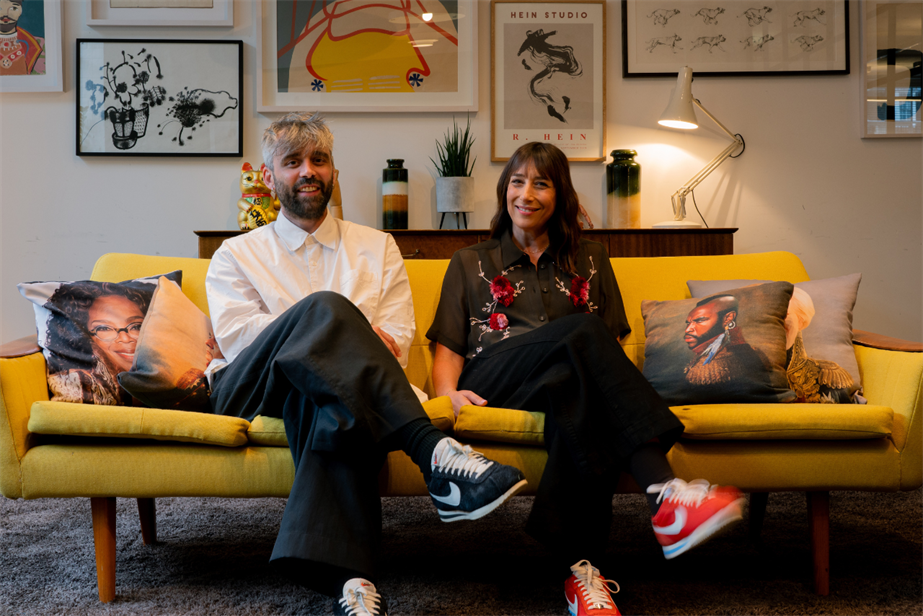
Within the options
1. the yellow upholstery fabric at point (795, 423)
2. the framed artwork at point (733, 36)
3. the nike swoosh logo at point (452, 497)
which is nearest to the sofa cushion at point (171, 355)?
the nike swoosh logo at point (452, 497)

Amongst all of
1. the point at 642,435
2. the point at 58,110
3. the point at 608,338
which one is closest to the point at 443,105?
the point at 58,110

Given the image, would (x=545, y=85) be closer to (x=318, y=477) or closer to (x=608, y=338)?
(x=608, y=338)

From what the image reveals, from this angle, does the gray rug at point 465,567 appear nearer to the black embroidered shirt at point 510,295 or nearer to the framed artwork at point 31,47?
the black embroidered shirt at point 510,295

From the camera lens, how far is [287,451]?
61.7 inches

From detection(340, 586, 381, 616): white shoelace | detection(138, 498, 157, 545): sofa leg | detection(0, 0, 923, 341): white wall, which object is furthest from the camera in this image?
detection(0, 0, 923, 341): white wall

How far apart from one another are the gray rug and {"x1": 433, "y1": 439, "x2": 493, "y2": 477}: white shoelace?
0.38m

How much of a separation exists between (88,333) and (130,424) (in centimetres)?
41

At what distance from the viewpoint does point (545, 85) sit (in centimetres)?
326

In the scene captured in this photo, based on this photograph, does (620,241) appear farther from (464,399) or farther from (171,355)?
(171,355)

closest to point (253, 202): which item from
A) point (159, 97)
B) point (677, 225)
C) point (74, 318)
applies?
point (159, 97)

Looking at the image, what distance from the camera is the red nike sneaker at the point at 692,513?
1.28 m

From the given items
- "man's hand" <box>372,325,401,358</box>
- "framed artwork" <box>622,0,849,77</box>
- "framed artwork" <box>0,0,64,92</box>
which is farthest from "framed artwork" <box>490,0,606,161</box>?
"framed artwork" <box>0,0,64,92</box>

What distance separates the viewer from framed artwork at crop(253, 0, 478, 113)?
3.19 m

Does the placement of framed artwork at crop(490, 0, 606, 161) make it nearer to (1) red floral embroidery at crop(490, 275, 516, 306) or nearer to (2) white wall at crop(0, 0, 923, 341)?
Answer: (2) white wall at crop(0, 0, 923, 341)
